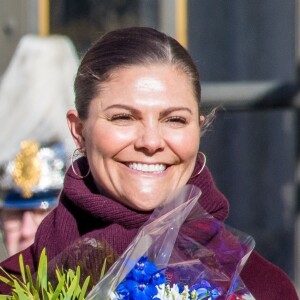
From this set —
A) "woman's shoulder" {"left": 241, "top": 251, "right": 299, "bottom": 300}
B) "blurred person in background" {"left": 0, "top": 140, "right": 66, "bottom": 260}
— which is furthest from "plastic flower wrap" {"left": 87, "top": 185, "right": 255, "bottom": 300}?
"blurred person in background" {"left": 0, "top": 140, "right": 66, "bottom": 260}

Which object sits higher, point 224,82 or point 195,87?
point 195,87

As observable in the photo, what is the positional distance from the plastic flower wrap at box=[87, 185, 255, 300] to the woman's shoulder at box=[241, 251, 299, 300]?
0.25m

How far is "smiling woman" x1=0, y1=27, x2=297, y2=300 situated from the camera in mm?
2713

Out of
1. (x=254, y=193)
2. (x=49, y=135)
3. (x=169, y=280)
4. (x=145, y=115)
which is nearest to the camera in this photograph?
(x=169, y=280)

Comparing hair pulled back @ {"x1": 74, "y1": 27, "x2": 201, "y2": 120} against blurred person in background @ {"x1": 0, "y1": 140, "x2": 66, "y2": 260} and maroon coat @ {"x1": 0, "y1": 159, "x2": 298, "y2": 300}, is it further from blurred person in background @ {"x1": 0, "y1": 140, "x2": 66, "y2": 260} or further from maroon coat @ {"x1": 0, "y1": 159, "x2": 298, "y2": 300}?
blurred person in background @ {"x1": 0, "y1": 140, "x2": 66, "y2": 260}

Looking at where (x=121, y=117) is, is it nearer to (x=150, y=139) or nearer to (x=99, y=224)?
(x=150, y=139)

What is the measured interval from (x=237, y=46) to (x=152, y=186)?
10.2 feet

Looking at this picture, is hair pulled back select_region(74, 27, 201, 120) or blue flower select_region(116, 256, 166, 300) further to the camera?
hair pulled back select_region(74, 27, 201, 120)

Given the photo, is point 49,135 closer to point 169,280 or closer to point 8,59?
point 8,59

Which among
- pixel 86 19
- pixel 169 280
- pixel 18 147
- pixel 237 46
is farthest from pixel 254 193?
pixel 169 280

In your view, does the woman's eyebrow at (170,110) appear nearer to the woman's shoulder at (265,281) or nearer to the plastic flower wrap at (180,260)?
the plastic flower wrap at (180,260)

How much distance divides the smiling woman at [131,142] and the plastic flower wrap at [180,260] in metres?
0.05

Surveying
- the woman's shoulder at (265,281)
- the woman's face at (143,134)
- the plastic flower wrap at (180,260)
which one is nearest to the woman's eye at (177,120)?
the woman's face at (143,134)

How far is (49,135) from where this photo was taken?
4539 millimetres
